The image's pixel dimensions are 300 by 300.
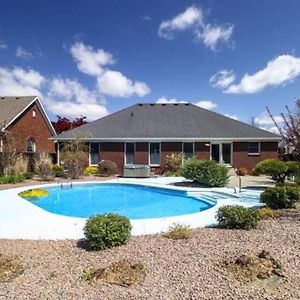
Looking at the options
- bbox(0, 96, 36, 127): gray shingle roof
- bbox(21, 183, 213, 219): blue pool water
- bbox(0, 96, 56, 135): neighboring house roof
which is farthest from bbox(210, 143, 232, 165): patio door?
bbox(0, 96, 36, 127): gray shingle roof

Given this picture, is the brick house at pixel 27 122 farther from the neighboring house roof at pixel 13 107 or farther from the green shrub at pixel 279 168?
the green shrub at pixel 279 168

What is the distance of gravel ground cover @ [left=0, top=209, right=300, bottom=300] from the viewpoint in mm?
4499

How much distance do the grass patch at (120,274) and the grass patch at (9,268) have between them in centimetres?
112

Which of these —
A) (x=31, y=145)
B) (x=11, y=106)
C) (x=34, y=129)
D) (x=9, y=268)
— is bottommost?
A: (x=9, y=268)

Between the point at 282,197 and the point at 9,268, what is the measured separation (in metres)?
8.08

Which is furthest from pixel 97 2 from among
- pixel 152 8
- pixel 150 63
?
pixel 150 63

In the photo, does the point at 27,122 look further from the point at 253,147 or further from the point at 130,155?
the point at 253,147

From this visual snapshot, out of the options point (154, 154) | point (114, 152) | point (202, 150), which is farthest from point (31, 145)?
point (202, 150)

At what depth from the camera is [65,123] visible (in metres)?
40.5

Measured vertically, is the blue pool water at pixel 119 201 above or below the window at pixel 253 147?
below

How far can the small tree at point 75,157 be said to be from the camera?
72.5ft

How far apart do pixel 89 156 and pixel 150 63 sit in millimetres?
9509

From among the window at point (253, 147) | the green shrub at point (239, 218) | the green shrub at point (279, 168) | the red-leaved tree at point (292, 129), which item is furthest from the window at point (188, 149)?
the green shrub at point (239, 218)

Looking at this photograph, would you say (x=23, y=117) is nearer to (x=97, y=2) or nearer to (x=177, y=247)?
(x=97, y=2)
